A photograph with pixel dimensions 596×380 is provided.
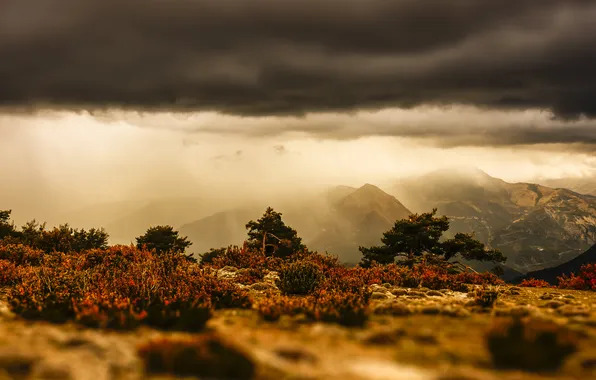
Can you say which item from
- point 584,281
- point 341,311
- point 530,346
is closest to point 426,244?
point 584,281

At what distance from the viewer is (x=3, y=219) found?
34.4 metres

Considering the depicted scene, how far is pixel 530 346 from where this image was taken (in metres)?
4.66

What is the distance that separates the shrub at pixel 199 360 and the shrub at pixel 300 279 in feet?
25.3

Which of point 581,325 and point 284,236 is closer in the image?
point 581,325

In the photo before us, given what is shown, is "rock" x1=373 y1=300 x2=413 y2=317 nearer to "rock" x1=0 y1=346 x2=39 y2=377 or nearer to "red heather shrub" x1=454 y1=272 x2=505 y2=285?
"rock" x1=0 y1=346 x2=39 y2=377

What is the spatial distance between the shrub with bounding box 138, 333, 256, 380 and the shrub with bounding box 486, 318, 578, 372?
2.91 metres

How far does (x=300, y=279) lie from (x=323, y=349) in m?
7.66

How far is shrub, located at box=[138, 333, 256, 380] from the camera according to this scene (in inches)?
163

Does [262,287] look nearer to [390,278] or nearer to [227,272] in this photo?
[227,272]

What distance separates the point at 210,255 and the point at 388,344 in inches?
1118

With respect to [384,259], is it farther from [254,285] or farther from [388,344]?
[388,344]

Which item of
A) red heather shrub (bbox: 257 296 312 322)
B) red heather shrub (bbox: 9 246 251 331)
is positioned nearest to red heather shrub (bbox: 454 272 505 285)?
red heather shrub (bbox: 257 296 312 322)

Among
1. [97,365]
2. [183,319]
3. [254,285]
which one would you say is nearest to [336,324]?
[183,319]

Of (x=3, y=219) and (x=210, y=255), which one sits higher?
(x=3, y=219)
